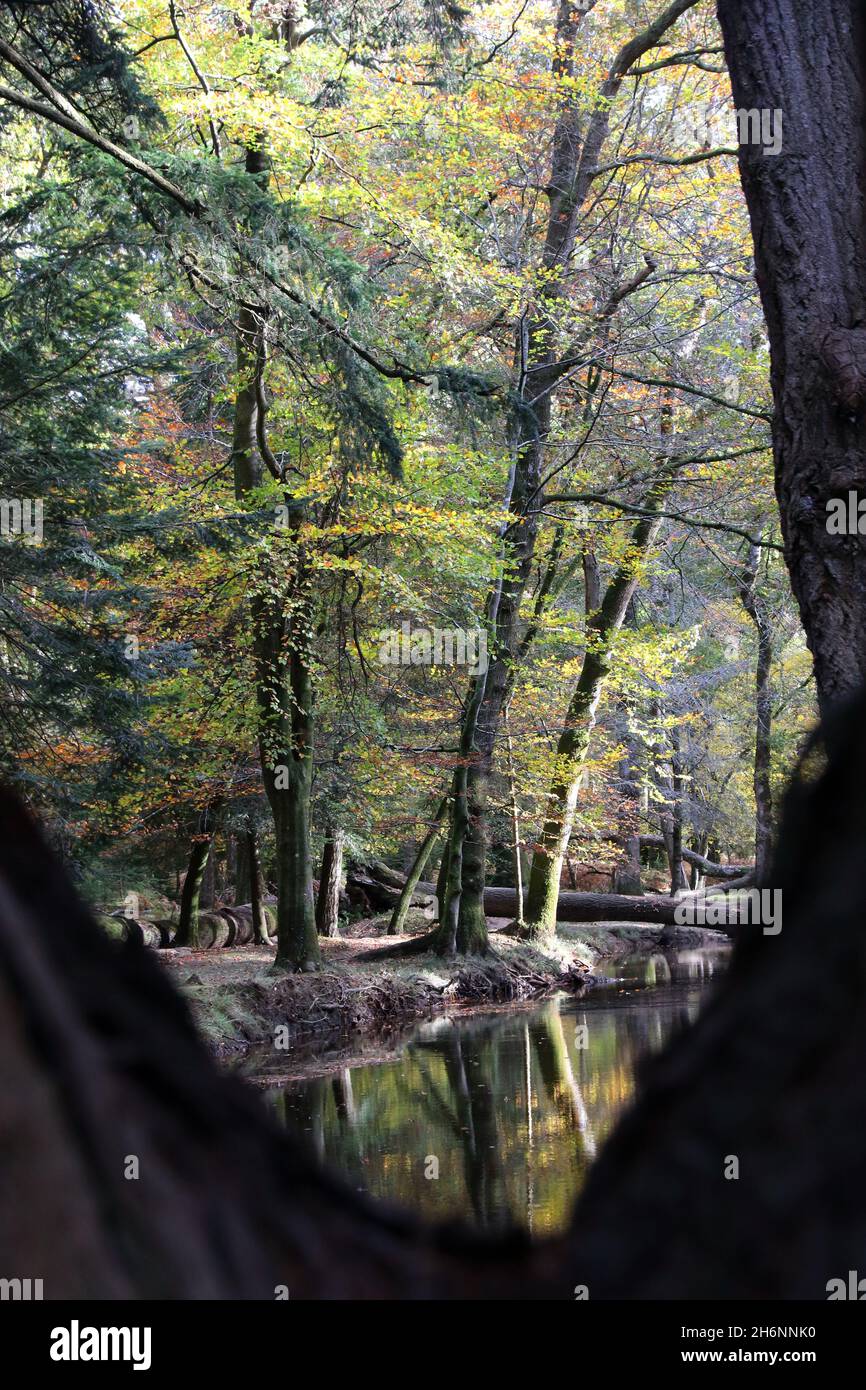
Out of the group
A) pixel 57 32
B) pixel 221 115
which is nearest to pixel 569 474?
pixel 221 115

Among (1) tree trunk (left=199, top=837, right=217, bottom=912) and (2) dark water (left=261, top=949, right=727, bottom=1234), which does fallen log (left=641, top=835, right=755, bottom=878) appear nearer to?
(1) tree trunk (left=199, top=837, right=217, bottom=912)

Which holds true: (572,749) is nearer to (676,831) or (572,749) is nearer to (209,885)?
(676,831)

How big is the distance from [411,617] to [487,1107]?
8.65m

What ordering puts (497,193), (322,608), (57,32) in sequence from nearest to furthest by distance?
(57,32), (322,608), (497,193)

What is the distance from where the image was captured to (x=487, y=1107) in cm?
1003

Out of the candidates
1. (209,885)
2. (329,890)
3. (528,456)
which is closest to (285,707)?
(528,456)

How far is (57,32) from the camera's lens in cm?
852

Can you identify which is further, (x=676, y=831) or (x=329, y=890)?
(x=676, y=831)

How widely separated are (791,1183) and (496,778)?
20658 millimetres

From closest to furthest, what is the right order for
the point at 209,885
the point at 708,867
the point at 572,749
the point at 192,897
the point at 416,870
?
the point at 192,897
the point at 572,749
the point at 416,870
the point at 209,885
the point at 708,867

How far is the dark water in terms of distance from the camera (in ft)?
23.4

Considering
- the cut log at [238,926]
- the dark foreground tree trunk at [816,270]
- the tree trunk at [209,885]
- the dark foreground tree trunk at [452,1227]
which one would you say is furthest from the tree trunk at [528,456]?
the dark foreground tree trunk at [452,1227]

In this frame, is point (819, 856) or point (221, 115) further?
point (221, 115)
